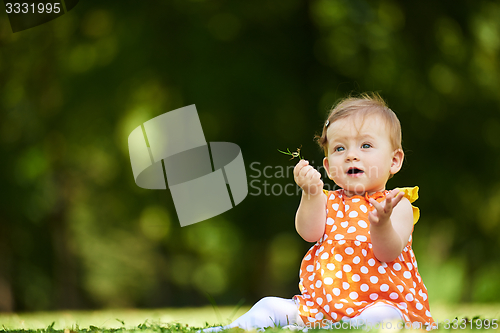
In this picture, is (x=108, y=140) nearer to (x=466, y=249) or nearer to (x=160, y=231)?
(x=160, y=231)

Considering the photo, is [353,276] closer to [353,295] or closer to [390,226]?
[353,295]

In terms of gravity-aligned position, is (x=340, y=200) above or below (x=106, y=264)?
above

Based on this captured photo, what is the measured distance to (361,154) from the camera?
2314 millimetres

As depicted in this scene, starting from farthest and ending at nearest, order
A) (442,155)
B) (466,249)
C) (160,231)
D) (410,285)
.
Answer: (160,231) → (466,249) → (442,155) → (410,285)

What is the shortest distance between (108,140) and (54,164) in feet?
2.72

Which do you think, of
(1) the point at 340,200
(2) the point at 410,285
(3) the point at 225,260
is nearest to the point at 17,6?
(3) the point at 225,260

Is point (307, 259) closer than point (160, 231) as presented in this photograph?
Yes

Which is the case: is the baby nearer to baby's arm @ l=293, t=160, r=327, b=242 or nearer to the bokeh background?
baby's arm @ l=293, t=160, r=327, b=242

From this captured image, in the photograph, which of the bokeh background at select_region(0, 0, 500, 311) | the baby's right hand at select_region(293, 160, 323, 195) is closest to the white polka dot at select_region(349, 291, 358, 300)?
the baby's right hand at select_region(293, 160, 323, 195)

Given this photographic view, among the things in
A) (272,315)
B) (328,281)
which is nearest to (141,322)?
(272,315)

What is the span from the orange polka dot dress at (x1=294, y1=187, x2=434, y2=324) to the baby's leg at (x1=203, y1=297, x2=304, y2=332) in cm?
5

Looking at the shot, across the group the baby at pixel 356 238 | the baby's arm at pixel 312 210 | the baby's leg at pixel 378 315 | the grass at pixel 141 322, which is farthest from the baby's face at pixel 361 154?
the grass at pixel 141 322

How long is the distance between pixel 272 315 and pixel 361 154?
0.86 metres

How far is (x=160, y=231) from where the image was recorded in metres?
7.58
